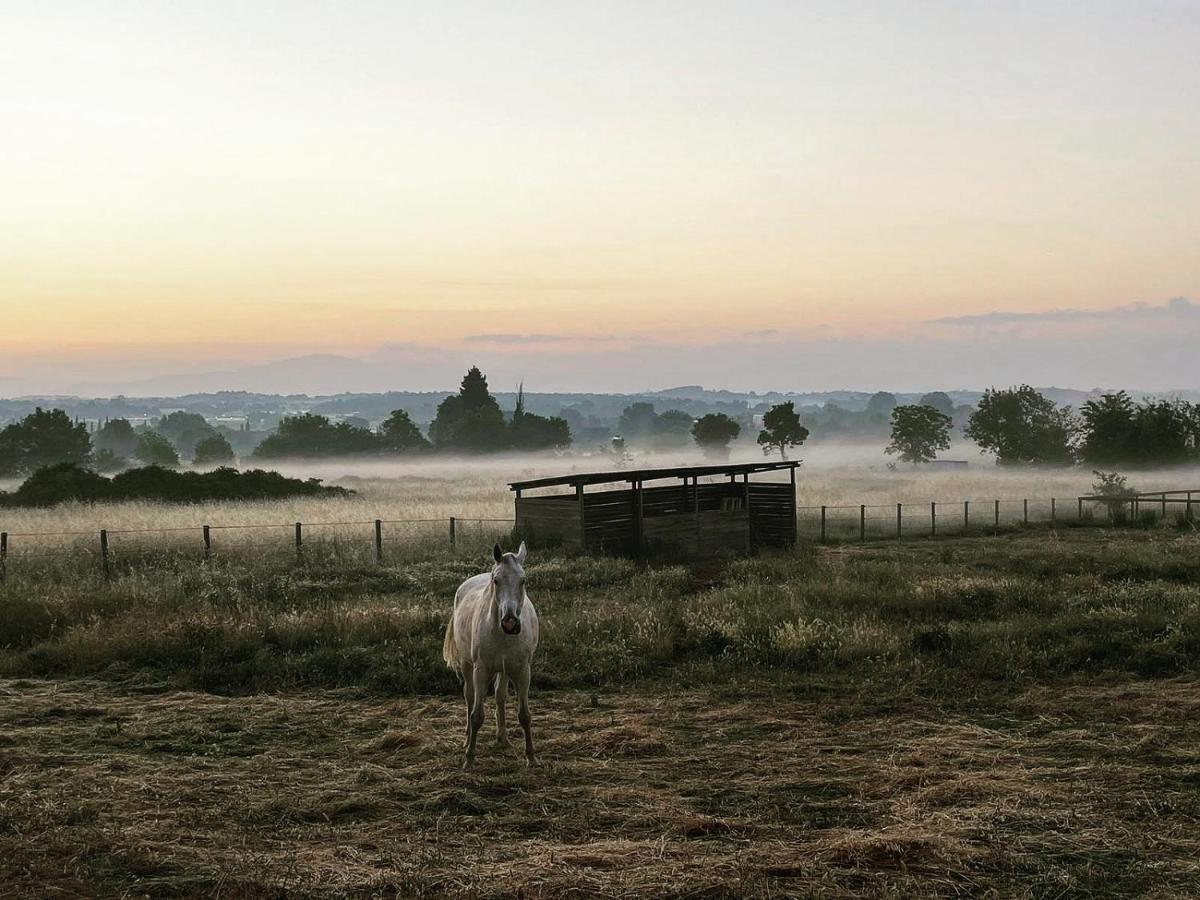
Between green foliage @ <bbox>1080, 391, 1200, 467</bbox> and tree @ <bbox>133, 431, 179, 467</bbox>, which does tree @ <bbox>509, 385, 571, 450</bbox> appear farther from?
green foliage @ <bbox>1080, 391, 1200, 467</bbox>

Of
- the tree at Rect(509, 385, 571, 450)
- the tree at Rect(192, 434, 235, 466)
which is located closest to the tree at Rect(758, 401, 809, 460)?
the tree at Rect(509, 385, 571, 450)

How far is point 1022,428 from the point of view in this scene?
81625mm

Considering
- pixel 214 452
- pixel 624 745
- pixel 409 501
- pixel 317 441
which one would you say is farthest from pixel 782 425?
pixel 624 745

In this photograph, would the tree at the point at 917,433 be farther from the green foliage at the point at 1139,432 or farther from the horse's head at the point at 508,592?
the horse's head at the point at 508,592

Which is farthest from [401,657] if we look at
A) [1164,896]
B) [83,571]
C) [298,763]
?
[83,571]

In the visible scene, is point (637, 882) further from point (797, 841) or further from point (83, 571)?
point (83, 571)

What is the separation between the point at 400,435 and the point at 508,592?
103 m

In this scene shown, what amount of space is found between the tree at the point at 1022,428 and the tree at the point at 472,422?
49678 millimetres

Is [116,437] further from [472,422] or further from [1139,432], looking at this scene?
[1139,432]

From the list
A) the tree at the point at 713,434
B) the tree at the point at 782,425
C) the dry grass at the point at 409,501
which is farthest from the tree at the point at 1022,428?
the tree at the point at 713,434

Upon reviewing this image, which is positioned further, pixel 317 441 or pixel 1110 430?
pixel 317 441

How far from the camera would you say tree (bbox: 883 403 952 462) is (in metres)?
87.2

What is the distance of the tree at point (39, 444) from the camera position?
7394cm

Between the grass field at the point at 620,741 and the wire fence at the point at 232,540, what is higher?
the wire fence at the point at 232,540
